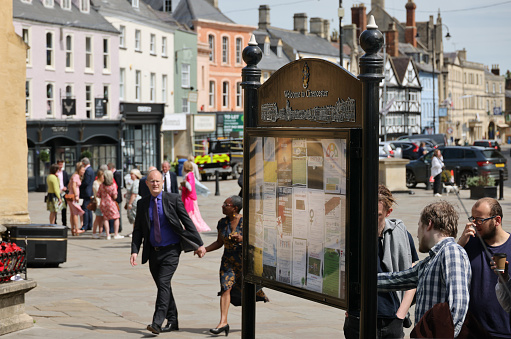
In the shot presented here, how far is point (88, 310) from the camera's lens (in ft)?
36.0

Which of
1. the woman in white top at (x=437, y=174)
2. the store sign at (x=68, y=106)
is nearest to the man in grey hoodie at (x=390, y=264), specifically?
the woman in white top at (x=437, y=174)

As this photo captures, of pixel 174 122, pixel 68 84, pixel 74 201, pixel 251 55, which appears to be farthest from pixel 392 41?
pixel 251 55

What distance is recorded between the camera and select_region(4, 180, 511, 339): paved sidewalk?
9.62 metres

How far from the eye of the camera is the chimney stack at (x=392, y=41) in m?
94.6

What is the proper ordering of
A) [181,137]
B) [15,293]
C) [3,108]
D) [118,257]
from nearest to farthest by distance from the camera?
[15,293] < [3,108] < [118,257] < [181,137]

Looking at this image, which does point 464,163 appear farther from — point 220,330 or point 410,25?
point 410,25

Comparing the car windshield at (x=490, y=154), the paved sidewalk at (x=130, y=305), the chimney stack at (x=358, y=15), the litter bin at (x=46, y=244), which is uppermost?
the chimney stack at (x=358, y=15)

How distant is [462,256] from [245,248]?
1999 millimetres

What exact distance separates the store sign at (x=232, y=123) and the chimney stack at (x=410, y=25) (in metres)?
46.1

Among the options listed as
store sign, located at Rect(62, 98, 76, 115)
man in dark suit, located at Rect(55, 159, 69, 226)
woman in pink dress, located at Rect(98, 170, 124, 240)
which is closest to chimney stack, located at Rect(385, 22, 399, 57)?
store sign, located at Rect(62, 98, 76, 115)

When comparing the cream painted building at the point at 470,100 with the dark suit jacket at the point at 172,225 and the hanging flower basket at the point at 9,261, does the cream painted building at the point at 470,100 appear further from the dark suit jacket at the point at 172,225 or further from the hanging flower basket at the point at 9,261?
the hanging flower basket at the point at 9,261

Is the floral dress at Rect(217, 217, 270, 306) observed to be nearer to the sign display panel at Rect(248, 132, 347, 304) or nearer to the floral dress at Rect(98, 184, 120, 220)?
the sign display panel at Rect(248, 132, 347, 304)

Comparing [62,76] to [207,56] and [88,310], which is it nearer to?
[207,56]

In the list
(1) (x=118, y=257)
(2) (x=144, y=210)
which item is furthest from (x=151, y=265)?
(1) (x=118, y=257)
